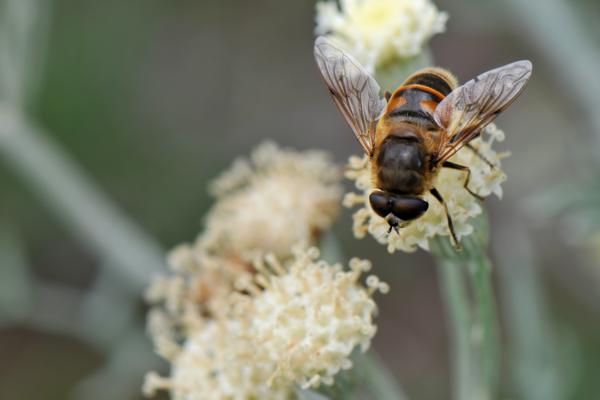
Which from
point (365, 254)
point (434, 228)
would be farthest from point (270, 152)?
point (365, 254)

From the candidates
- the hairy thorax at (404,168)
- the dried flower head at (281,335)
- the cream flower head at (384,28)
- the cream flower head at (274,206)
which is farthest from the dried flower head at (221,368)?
the cream flower head at (384,28)

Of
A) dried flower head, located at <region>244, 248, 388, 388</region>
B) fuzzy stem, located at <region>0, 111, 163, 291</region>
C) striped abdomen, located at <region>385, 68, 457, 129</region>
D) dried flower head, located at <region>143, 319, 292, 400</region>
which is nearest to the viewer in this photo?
striped abdomen, located at <region>385, 68, 457, 129</region>

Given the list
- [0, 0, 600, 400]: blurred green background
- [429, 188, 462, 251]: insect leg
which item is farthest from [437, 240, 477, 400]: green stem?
[0, 0, 600, 400]: blurred green background

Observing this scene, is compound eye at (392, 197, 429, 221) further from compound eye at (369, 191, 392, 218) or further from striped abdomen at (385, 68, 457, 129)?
striped abdomen at (385, 68, 457, 129)

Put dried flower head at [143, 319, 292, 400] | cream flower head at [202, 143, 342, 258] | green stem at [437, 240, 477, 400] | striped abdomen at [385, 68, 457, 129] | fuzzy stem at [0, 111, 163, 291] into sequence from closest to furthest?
striped abdomen at [385, 68, 457, 129] → dried flower head at [143, 319, 292, 400] → green stem at [437, 240, 477, 400] → cream flower head at [202, 143, 342, 258] → fuzzy stem at [0, 111, 163, 291]

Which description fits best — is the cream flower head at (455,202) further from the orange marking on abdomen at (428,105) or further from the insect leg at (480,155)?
the orange marking on abdomen at (428,105)

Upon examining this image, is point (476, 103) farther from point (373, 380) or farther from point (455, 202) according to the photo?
point (373, 380)

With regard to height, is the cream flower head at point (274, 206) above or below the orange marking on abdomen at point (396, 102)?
above

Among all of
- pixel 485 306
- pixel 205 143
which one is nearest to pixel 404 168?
pixel 485 306
